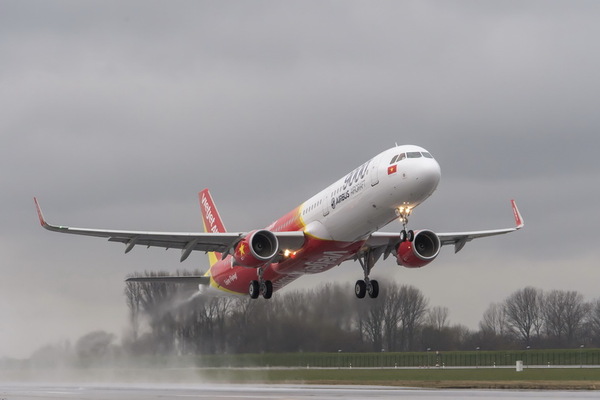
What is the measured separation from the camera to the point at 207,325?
70.8 metres

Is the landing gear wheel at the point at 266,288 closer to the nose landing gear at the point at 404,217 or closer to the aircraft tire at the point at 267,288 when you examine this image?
the aircraft tire at the point at 267,288

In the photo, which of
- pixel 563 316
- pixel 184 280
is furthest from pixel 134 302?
pixel 563 316

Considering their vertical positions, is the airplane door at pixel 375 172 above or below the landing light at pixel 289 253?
above

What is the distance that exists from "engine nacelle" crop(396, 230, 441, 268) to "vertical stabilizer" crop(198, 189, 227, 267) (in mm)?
17120

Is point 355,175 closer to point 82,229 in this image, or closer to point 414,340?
point 82,229

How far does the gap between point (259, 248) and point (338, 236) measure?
4771mm

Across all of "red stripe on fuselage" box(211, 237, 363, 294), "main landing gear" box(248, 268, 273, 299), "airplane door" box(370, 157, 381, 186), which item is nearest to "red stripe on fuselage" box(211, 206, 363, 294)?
"red stripe on fuselage" box(211, 237, 363, 294)

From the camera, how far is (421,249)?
185 feet

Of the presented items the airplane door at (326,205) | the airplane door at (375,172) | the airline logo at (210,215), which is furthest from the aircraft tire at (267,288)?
the airline logo at (210,215)

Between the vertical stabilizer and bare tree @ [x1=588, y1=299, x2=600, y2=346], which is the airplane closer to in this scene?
the vertical stabilizer

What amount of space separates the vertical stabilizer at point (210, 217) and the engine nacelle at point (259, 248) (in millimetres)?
14386

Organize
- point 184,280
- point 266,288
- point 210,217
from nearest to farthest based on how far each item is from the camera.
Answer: point 266,288, point 184,280, point 210,217

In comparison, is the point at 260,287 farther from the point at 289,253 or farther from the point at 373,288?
the point at 373,288

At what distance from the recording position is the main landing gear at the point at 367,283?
193ft
